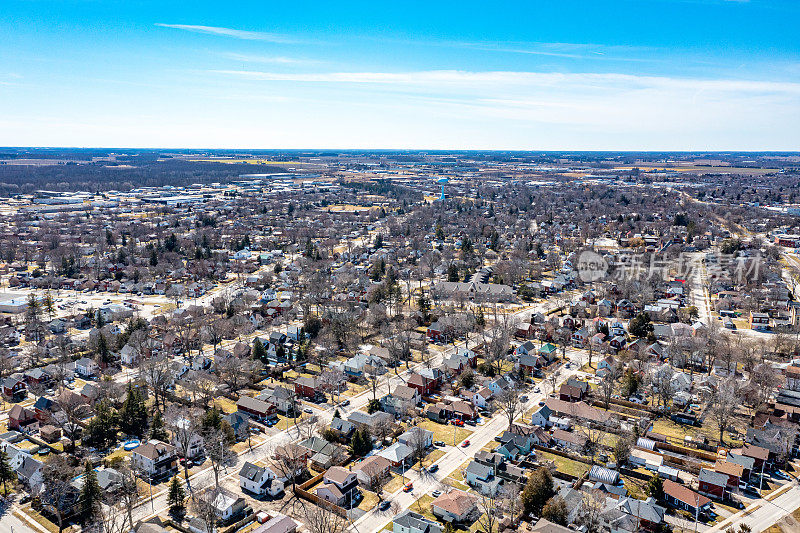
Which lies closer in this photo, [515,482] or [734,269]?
[515,482]

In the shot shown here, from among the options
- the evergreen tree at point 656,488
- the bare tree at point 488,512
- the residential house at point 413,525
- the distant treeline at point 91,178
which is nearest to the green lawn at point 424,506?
the residential house at point 413,525

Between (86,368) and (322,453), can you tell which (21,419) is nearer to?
(86,368)

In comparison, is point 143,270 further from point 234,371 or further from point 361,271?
point 234,371

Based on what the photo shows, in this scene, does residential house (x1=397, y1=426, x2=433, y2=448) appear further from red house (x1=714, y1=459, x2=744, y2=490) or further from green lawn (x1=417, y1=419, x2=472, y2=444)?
red house (x1=714, y1=459, x2=744, y2=490)

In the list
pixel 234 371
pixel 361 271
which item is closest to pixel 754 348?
pixel 234 371

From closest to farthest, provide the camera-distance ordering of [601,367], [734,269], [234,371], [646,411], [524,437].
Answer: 1. [524,437]
2. [646,411]
3. [234,371]
4. [601,367]
5. [734,269]

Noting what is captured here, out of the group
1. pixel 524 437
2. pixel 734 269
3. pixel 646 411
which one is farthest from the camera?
pixel 734 269
